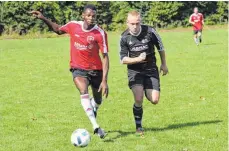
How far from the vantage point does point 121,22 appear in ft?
209

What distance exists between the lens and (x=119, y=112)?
11.8 m

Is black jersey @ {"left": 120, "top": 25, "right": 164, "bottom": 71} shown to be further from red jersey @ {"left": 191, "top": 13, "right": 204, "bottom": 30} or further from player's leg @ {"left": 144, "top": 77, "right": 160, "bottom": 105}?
red jersey @ {"left": 191, "top": 13, "right": 204, "bottom": 30}

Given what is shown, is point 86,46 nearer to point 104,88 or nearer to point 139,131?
point 104,88

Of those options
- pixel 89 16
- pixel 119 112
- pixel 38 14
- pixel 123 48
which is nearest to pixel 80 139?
pixel 123 48

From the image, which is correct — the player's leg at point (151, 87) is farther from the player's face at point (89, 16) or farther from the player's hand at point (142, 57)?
the player's face at point (89, 16)

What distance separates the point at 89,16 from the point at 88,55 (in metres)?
0.82

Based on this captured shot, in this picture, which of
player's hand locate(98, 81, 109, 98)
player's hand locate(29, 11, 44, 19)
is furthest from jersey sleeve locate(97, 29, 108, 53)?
player's hand locate(29, 11, 44, 19)

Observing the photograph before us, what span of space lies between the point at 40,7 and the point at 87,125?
50499 millimetres

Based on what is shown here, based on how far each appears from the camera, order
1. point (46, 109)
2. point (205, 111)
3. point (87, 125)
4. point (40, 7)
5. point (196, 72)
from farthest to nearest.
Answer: point (40, 7)
point (196, 72)
point (46, 109)
point (205, 111)
point (87, 125)

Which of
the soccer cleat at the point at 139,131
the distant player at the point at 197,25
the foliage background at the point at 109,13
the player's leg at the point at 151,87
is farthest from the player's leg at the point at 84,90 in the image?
the foliage background at the point at 109,13

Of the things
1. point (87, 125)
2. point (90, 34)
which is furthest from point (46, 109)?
point (90, 34)

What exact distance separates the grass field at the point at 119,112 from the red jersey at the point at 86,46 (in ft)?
4.89

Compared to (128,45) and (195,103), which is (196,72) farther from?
(128,45)

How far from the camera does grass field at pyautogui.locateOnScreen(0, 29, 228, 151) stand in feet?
28.6
